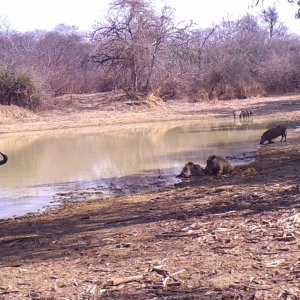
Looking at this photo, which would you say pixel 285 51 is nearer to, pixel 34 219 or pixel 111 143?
pixel 111 143

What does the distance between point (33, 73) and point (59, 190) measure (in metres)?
26.0

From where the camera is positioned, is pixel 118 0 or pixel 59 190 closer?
pixel 59 190

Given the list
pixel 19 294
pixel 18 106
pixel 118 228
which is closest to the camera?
pixel 19 294

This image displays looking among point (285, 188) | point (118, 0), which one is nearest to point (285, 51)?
point (118, 0)

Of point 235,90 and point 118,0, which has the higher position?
point 118,0

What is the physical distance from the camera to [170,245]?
6.95 metres

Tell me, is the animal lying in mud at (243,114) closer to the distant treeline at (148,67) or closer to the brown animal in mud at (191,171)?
the distant treeline at (148,67)

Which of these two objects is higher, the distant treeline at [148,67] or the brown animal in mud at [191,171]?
the distant treeline at [148,67]

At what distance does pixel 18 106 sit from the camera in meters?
39.4

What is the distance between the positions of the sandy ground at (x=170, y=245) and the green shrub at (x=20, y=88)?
2681 centimetres

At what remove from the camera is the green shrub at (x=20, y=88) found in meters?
39.4

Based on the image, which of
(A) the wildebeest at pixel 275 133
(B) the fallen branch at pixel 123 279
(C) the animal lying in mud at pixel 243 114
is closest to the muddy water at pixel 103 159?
(A) the wildebeest at pixel 275 133

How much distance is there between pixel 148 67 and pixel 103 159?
24.3 metres

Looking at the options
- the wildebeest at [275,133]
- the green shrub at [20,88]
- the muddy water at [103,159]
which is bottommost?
the muddy water at [103,159]
